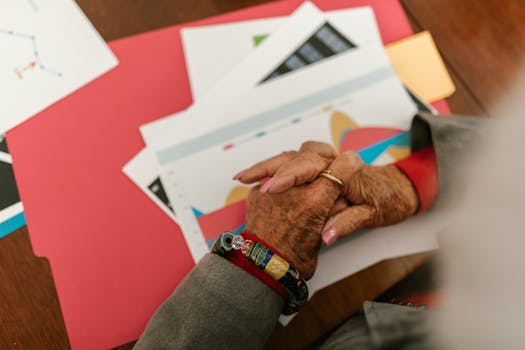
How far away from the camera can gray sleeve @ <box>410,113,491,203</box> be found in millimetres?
472

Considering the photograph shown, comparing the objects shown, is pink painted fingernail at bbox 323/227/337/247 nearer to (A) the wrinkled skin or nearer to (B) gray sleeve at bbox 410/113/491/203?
(A) the wrinkled skin

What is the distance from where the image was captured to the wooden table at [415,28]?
1.55 feet

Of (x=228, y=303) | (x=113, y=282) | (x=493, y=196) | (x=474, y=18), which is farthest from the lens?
(x=474, y=18)

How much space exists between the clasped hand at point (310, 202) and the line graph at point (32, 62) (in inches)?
13.1

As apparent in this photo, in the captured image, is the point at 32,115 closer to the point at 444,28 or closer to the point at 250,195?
the point at 250,195

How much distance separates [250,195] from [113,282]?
223 mm

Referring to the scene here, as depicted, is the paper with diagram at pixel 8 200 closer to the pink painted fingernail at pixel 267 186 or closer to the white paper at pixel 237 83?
the white paper at pixel 237 83

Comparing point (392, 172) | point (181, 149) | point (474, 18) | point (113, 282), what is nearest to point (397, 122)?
point (392, 172)

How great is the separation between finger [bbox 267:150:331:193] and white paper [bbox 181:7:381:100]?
20cm

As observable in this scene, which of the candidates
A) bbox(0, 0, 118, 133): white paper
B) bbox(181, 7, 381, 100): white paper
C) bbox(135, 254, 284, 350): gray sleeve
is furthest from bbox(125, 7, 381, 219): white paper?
bbox(135, 254, 284, 350): gray sleeve

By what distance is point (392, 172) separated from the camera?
20.6 inches

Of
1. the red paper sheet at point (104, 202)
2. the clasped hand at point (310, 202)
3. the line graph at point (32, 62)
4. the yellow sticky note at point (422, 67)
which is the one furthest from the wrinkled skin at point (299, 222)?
the line graph at point (32, 62)

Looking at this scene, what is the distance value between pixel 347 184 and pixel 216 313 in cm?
23

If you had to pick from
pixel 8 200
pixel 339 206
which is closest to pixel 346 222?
pixel 339 206
